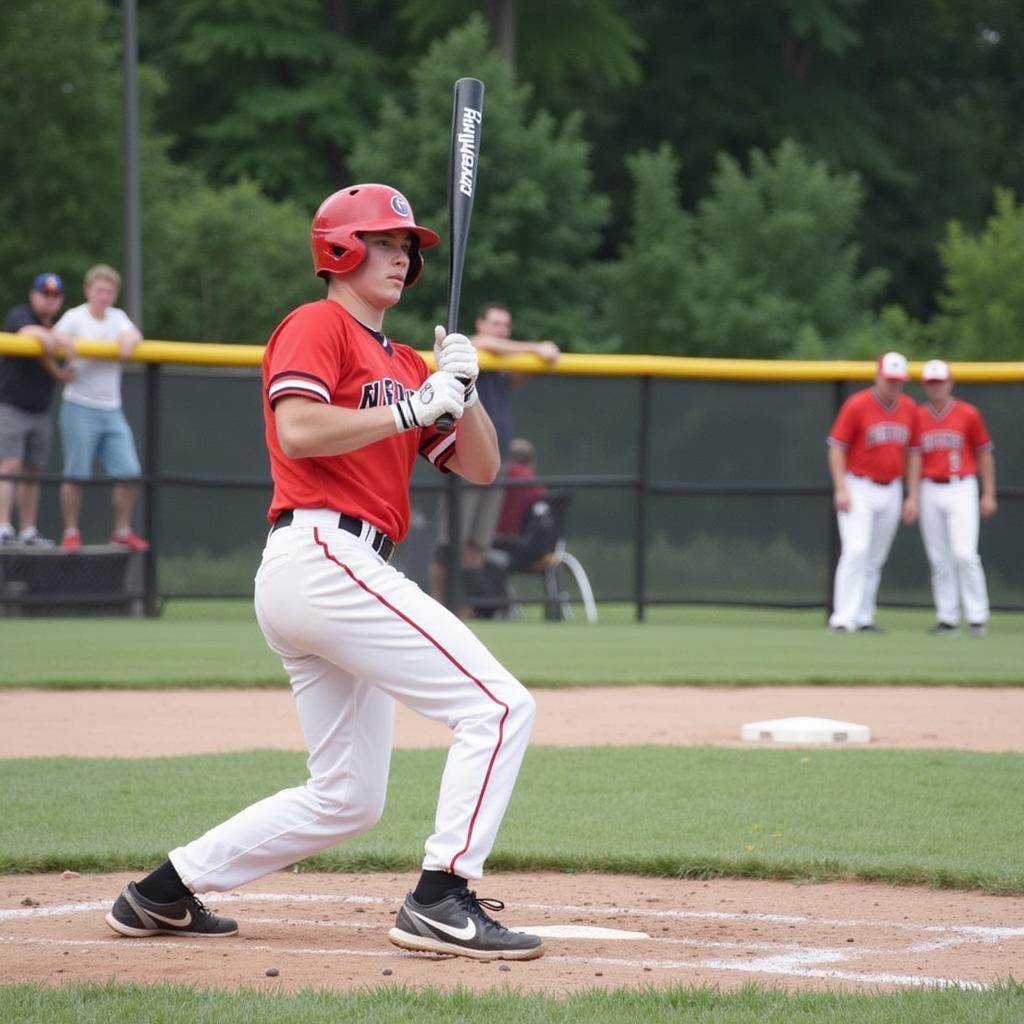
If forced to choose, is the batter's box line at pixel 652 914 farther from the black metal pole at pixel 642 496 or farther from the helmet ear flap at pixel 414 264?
the black metal pole at pixel 642 496

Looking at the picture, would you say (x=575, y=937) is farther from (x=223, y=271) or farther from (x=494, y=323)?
(x=223, y=271)

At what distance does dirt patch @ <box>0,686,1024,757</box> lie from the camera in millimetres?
8648

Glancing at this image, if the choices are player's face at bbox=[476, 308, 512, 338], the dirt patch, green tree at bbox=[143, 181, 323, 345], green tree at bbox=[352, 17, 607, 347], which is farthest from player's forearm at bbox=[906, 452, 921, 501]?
green tree at bbox=[352, 17, 607, 347]

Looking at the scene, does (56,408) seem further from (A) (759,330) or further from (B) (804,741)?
(A) (759,330)

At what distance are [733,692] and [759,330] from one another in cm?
1701

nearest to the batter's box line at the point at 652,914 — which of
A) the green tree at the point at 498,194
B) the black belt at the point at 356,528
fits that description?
the black belt at the point at 356,528

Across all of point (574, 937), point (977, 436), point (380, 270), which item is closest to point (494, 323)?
point (977, 436)

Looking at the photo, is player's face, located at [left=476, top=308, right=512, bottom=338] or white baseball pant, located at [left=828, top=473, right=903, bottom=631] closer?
white baseball pant, located at [left=828, top=473, right=903, bottom=631]

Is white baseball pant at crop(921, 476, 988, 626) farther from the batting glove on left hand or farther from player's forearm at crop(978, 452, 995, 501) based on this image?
the batting glove on left hand

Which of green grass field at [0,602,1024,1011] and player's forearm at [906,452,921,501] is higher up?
player's forearm at [906,452,921,501]

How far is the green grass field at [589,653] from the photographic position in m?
11.0

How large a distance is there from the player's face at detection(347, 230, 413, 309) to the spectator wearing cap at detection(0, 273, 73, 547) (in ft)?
30.8

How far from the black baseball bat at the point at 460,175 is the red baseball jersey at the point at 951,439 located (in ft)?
32.2

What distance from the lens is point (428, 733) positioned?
9.27m
